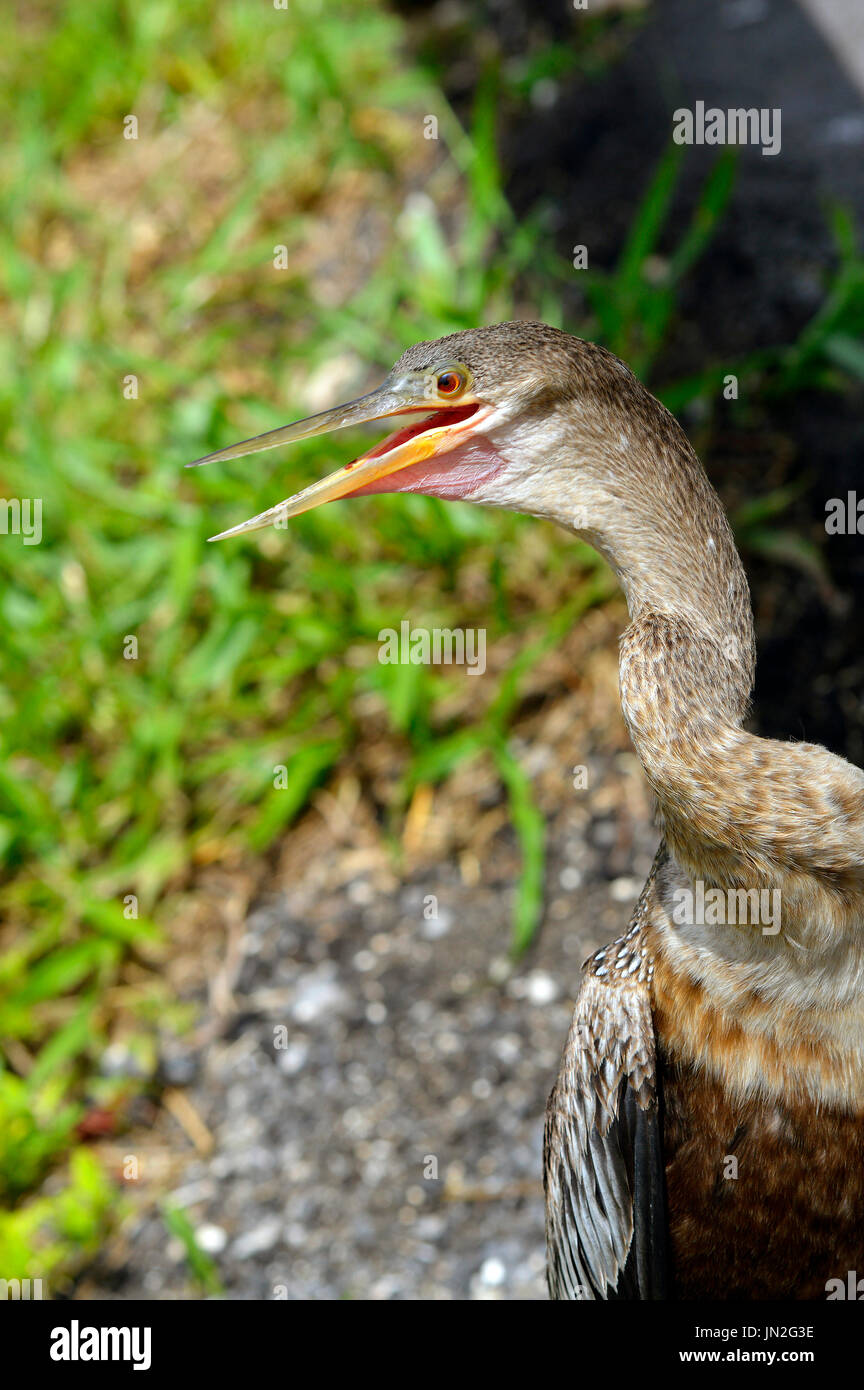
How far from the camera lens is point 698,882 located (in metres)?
1.92

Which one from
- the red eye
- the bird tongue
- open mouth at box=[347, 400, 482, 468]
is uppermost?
the red eye

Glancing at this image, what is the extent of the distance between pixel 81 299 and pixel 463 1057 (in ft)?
10.2

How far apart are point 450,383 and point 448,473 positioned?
145 mm

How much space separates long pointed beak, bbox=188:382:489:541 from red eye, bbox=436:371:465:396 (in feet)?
0.08

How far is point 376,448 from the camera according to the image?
193 cm

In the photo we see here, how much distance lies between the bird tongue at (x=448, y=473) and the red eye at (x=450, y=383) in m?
0.08

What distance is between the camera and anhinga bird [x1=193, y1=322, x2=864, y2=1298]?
1.77 metres

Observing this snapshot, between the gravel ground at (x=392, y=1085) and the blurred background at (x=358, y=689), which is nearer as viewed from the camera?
the gravel ground at (x=392, y=1085)

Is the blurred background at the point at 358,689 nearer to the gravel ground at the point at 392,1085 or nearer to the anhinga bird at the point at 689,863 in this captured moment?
the gravel ground at the point at 392,1085

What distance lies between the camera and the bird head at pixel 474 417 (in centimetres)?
187

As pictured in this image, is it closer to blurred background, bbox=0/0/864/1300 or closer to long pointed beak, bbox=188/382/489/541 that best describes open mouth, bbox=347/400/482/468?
long pointed beak, bbox=188/382/489/541

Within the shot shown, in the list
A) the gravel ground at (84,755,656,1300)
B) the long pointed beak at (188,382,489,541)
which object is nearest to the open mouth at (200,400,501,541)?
the long pointed beak at (188,382,489,541)

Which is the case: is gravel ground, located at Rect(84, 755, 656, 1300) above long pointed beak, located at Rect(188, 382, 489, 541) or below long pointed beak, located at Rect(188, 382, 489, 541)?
below

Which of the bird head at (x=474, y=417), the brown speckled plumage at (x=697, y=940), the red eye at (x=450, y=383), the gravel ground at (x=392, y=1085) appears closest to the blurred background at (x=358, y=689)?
the gravel ground at (x=392, y=1085)
